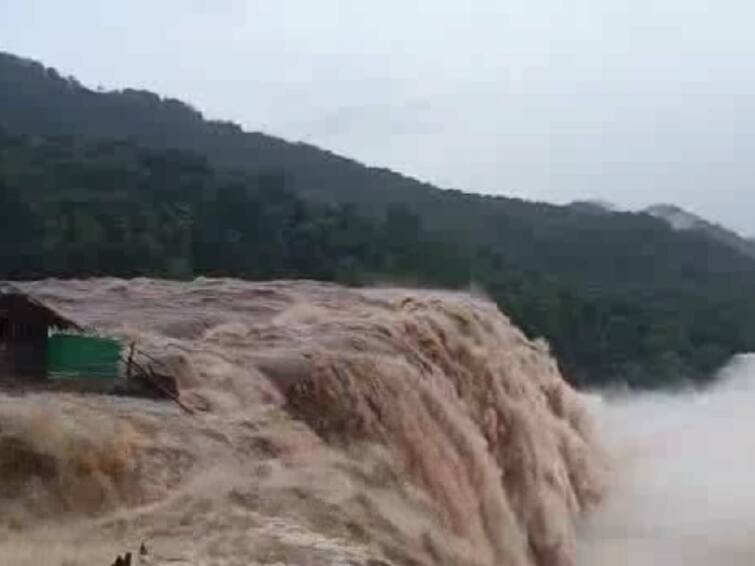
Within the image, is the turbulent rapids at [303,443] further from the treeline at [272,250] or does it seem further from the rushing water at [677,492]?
the treeline at [272,250]

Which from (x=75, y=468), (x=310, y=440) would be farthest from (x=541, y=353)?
(x=75, y=468)

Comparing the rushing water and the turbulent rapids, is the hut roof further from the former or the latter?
the rushing water

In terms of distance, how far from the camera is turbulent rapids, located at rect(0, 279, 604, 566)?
8.55m

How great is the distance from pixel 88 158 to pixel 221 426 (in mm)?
47701

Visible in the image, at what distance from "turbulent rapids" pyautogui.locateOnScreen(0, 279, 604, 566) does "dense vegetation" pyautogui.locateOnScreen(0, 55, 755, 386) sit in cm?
1896

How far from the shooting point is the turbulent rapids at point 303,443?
337 inches

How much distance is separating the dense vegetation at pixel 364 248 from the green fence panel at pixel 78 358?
26.5 m

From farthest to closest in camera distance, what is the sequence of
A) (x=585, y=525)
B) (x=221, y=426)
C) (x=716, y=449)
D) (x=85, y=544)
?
(x=716, y=449) → (x=585, y=525) → (x=221, y=426) → (x=85, y=544)

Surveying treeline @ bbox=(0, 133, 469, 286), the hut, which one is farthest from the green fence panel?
treeline @ bbox=(0, 133, 469, 286)

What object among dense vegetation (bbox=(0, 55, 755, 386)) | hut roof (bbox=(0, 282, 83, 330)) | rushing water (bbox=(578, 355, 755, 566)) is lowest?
rushing water (bbox=(578, 355, 755, 566))

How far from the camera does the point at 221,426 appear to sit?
418 inches

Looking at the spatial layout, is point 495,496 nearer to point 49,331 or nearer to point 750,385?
point 49,331

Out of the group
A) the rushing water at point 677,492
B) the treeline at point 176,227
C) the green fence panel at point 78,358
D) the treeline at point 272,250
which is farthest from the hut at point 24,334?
the treeline at point 272,250

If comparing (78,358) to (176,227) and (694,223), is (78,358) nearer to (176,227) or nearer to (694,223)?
→ (176,227)
